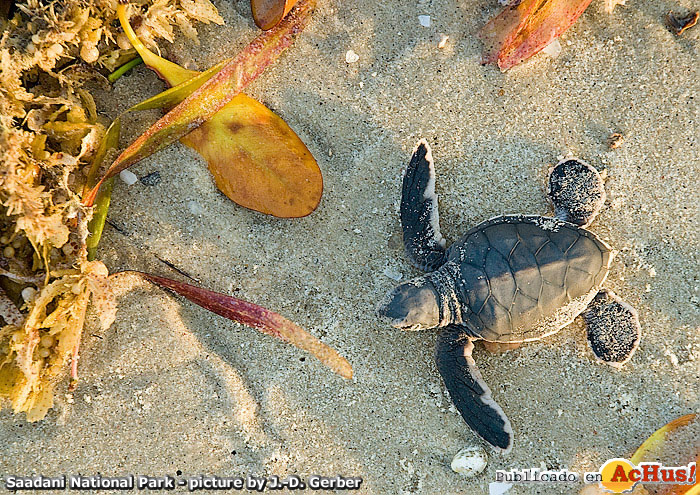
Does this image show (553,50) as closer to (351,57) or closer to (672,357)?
(351,57)

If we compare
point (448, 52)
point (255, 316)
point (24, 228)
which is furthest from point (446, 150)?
point (24, 228)

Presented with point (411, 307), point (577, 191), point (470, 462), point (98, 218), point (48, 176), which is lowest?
point (470, 462)

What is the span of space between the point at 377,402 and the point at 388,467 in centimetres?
21

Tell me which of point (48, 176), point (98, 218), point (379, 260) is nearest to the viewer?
point (48, 176)

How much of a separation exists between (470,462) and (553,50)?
4.59ft

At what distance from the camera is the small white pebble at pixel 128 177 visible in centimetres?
169

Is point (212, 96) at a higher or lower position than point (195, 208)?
higher

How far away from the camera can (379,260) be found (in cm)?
174

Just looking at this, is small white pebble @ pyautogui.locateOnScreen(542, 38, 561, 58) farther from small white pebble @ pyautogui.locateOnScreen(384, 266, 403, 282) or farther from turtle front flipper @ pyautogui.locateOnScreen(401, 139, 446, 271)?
small white pebble @ pyautogui.locateOnScreen(384, 266, 403, 282)

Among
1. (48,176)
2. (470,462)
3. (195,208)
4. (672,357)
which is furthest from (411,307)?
(48,176)

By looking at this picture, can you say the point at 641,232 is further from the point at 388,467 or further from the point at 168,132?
the point at 168,132

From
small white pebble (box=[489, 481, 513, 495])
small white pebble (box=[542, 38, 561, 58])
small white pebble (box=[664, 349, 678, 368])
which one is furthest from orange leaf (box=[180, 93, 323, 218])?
small white pebble (box=[664, 349, 678, 368])

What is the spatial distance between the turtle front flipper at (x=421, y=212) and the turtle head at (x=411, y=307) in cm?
12

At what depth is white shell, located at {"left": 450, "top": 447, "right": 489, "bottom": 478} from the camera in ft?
5.33
